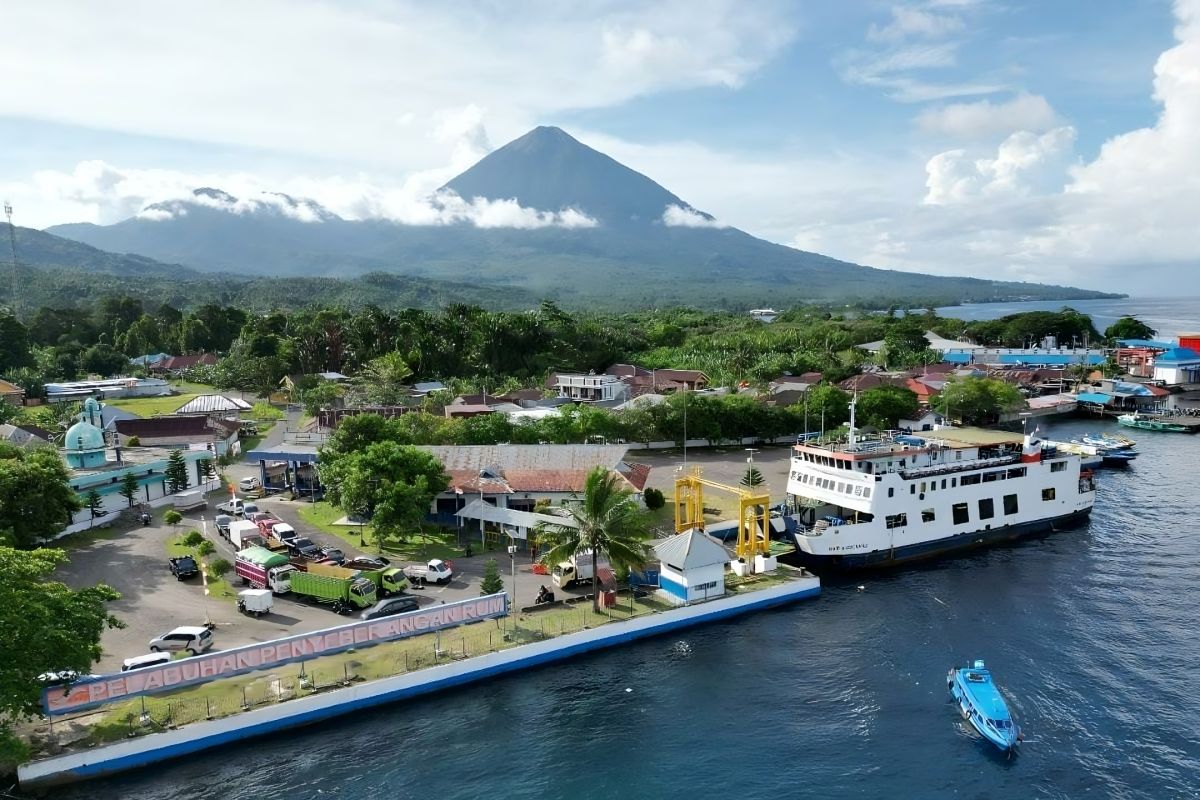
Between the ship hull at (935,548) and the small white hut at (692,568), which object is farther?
the ship hull at (935,548)

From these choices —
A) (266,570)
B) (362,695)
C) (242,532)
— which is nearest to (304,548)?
(242,532)

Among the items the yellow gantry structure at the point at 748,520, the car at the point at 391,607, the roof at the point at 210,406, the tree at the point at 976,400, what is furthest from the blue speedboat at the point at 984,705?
the roof at the point at 210,406

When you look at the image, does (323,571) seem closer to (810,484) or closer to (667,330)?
(810,484)

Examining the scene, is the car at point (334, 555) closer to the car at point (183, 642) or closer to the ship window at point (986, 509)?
the car at point (183, 642)

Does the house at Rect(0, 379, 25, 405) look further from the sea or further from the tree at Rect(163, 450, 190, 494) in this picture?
the sea

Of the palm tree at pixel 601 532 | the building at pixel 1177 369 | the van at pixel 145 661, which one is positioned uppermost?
the building at pixel 1177 369

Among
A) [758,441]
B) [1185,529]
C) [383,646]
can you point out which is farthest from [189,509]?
[1185,529]
